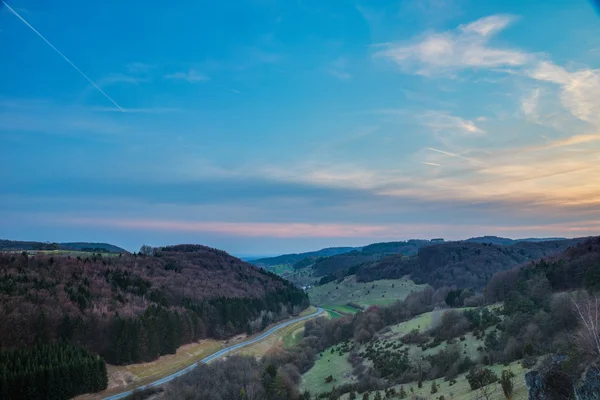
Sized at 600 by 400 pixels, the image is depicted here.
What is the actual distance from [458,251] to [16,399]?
185m

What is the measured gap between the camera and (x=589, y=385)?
13828mm

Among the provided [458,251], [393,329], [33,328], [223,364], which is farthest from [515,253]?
[33,328]

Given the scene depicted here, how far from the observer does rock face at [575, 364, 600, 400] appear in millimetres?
13508

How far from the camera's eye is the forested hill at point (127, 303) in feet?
194

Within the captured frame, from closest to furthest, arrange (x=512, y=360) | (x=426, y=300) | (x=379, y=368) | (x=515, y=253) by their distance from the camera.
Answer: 1. (x=512, y=360)
2. (x=379, y=368)
3. (x=426, y=300)
4. (x=515, y=253)

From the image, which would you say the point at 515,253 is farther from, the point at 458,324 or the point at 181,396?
the point at 181,396

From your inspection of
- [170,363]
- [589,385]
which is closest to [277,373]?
[170,363]

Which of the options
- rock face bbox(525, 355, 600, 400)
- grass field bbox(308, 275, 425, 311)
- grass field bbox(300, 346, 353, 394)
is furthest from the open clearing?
grass field bbox(308, 275, 425, 311)

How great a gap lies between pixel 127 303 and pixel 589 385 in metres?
78.9

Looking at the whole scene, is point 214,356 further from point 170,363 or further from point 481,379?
point 481,379

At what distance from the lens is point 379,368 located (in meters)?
47.3

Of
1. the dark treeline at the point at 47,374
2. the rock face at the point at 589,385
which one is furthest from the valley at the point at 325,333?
the rock face at the point at 589,385

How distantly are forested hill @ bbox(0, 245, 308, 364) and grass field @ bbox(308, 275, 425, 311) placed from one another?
1667 inches

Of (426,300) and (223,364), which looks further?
(426,300)
